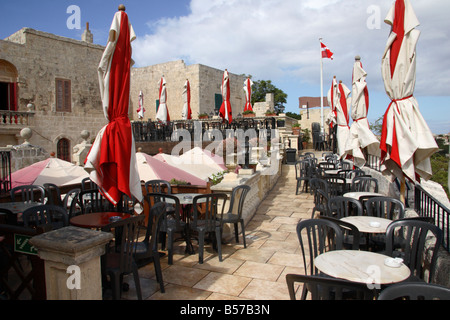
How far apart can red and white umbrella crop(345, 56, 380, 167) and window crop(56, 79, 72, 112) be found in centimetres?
1502

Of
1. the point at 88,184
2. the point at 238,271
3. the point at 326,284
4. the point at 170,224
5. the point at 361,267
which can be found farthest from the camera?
the point at 88,184

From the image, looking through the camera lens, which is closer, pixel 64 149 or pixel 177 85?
pixel 64 149

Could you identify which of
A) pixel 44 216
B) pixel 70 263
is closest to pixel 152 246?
pixel 70 263

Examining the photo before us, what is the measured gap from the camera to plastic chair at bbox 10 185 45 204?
4.55 m

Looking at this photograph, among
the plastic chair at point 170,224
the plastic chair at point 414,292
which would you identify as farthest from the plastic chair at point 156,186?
the plastic chair at point 414,292

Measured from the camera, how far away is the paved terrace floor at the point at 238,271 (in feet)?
10.1

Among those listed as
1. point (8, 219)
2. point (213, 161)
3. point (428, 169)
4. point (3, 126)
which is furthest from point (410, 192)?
point (3, 126)

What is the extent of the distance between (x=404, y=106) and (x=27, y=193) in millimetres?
5124

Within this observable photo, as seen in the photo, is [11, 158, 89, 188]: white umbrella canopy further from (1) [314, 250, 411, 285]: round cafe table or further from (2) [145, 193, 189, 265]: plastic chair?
(1) [314, 250, 411, 285]: round cafe table

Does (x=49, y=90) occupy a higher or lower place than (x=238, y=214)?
higher

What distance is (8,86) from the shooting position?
580 inches

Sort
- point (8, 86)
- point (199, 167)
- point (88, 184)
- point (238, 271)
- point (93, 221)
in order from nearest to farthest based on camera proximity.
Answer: point (93, 221), point (238, 271), point (88, 184), point (199, 167), point (8, 86)

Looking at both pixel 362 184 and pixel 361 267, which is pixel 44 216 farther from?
pixel 362 184

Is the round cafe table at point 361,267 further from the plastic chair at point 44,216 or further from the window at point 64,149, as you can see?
the window at point 64,149
